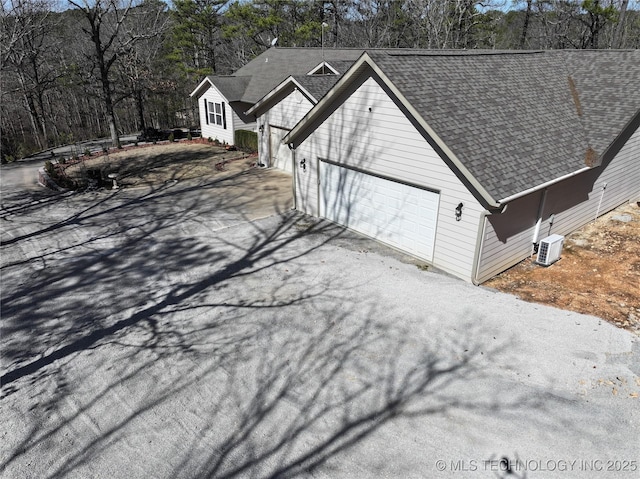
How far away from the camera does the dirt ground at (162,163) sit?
2081 centimetres

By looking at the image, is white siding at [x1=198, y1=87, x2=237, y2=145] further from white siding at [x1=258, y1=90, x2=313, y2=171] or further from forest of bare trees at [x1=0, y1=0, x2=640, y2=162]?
forest of bare trees at [x1=0, y1=0, x2=640, y2=162]

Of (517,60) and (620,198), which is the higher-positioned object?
(517,60)

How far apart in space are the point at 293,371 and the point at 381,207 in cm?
648

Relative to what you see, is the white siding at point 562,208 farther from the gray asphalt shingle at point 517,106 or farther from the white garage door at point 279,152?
the white garage door at point 279,152

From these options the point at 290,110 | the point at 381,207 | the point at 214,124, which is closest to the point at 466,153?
the point at 381,207

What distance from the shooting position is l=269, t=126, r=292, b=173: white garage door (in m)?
20.9

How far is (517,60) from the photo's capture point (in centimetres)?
1595

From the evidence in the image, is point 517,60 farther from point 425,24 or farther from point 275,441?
point 425,24

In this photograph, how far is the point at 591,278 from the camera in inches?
439

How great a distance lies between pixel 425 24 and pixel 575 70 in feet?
100

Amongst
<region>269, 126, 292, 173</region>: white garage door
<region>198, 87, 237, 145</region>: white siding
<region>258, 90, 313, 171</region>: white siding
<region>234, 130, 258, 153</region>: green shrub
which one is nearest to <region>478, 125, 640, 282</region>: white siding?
Result: <region>258, 90, 313, 171</region>: white siding

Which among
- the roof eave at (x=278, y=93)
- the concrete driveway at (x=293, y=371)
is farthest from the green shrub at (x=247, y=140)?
the concrete driveway at (x=293, y=371)

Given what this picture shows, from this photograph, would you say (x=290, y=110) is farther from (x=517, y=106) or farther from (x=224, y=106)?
(x=517, y=106)

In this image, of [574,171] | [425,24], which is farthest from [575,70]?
[425,24]
